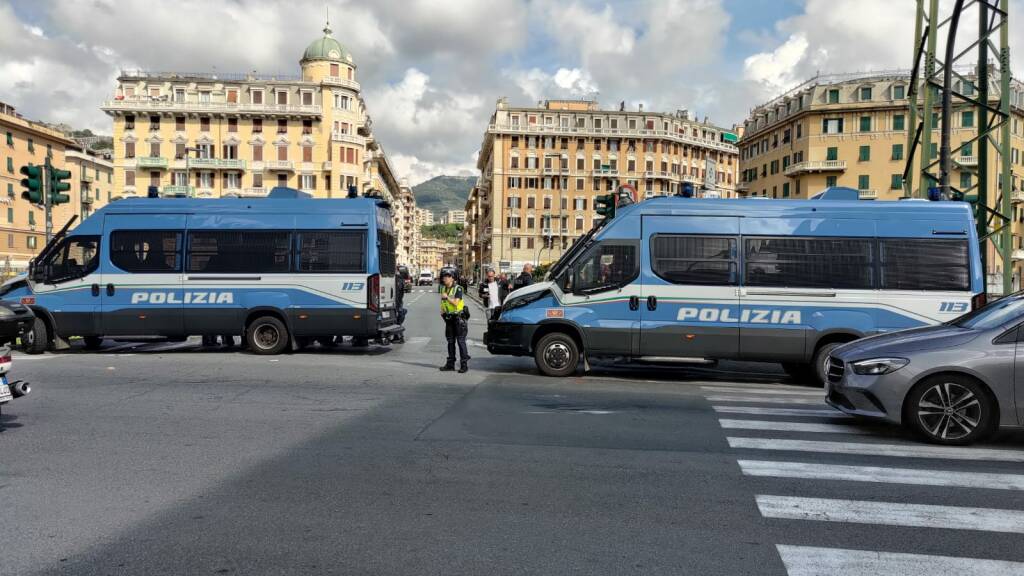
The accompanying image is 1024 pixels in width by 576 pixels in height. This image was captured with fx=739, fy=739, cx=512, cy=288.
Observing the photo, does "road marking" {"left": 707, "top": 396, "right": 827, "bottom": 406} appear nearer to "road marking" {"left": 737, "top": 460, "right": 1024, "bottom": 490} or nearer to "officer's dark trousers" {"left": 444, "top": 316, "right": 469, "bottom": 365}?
"road marking" {"left": 737, "top": 460, "right": 1024, "bottom": 490}

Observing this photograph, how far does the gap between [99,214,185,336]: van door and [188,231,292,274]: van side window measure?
360 mm

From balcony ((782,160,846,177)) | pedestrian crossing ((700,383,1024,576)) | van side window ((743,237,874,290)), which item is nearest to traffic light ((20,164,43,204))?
van side window ((743,237,874,290))

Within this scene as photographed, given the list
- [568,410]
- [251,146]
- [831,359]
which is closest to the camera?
[831,359]

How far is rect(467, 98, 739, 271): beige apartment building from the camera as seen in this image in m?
95.4

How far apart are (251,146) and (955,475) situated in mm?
79141

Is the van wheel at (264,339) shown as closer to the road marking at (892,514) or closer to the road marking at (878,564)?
the road marking at (892,514)

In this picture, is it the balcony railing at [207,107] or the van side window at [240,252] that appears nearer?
the van side window at [240,252]

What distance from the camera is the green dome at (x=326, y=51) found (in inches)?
3115

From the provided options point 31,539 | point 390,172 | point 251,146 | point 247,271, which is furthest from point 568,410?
point 390,172

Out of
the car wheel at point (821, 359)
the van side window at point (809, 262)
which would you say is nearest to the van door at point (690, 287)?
the van side window at point (809, 262)

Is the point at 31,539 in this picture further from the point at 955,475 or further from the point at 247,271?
the point at 247,271

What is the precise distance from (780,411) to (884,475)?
3.05 meters

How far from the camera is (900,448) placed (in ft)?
22.2

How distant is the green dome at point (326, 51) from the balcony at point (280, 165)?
12.0 meters
